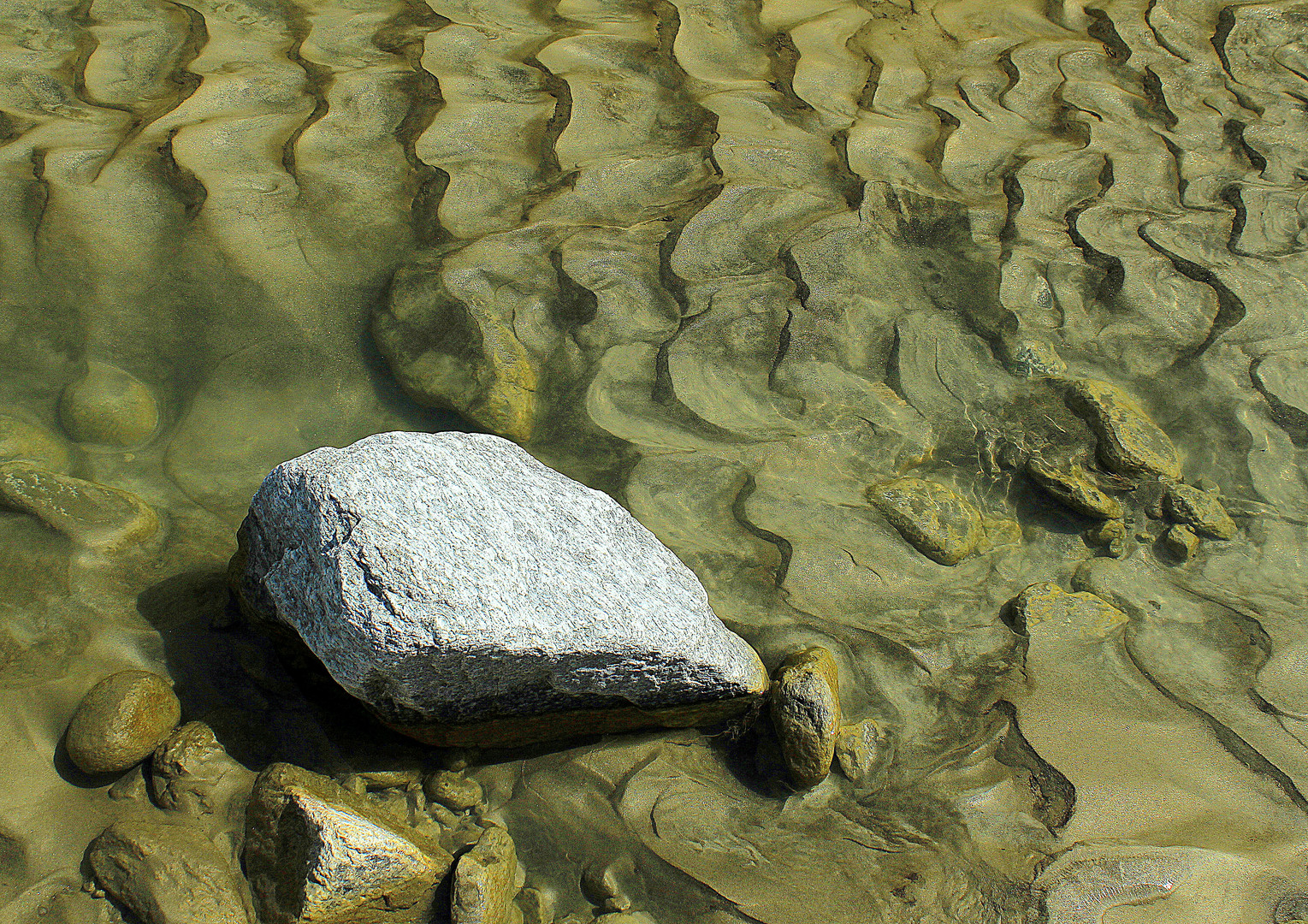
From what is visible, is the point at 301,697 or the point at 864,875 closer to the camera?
the point at 864,875

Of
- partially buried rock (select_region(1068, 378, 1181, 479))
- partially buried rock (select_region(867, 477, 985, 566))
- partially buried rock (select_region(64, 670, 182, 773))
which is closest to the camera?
partially buried rock (select_region(64, 670, 182, 773))

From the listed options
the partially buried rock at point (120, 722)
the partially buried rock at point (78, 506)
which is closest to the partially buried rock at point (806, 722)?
the partially buried rock at point (120, 722)

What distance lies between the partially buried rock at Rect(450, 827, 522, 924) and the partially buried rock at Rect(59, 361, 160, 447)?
1352 millimetres

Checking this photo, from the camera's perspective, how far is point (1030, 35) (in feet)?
12.0

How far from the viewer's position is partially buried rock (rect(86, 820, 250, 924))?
1.56 meters

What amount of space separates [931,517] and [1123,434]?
1.81ft

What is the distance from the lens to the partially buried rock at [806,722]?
5.72 feet

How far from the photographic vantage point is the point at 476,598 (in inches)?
63.2

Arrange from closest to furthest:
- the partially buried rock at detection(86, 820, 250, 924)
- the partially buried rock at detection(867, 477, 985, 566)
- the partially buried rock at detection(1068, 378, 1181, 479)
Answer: the partially buried rock at detection(86, 820, 250, 924), the partially buried rock at detection(867, 477, 985, 566), the partially buried rock at detection(1068, 378, 1181, 479)

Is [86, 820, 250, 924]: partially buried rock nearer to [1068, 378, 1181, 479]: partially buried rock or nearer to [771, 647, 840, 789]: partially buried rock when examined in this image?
[771, 647, 840, 789]: partially buried rock

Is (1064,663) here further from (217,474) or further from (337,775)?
(217,474)

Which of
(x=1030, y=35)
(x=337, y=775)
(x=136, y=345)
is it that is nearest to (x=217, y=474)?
(x=136, y=345)

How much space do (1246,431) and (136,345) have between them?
113 inches

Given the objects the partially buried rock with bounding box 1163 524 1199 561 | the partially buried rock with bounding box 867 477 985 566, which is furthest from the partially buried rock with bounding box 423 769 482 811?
the partially buried rock with bounding box 1163 524 1199 561
